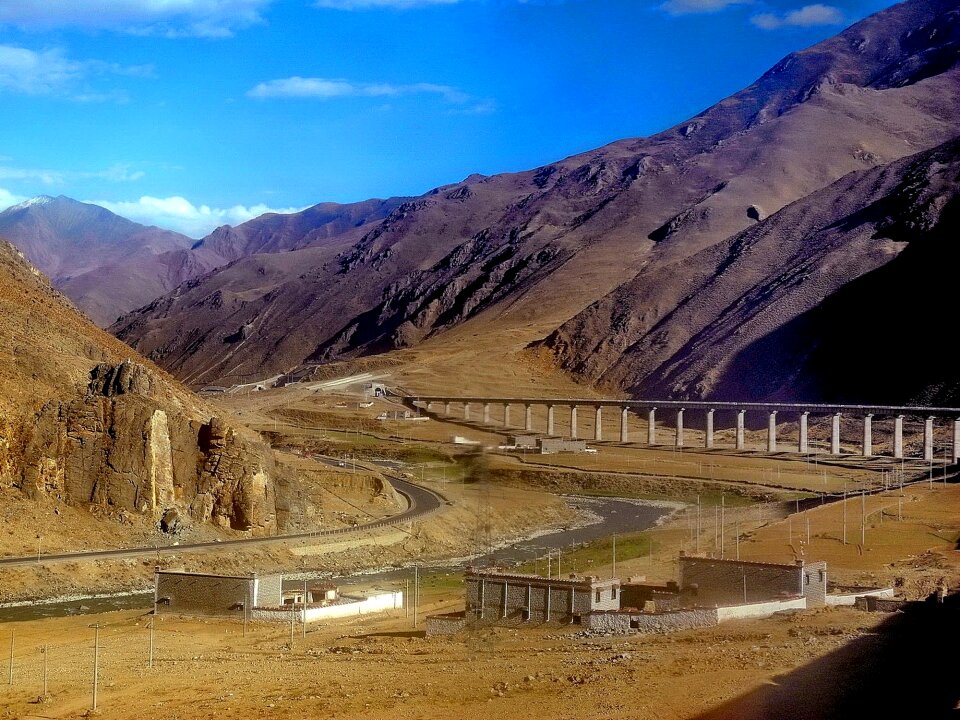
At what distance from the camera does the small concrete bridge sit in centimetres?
12400

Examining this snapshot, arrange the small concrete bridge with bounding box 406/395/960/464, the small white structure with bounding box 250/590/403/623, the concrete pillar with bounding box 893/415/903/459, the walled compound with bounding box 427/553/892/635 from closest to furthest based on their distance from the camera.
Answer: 1. the walled compound with bounding box 427/553/892/635
2. the small white structure with bounding box 250/590/403/623
3. the concrete pillar with bounding box 893/415/903/459
4. the small concrete bridge with bounding box 406/395/960/464

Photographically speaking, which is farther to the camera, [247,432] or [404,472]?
[404,472]

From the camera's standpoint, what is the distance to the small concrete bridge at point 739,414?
4882 inches

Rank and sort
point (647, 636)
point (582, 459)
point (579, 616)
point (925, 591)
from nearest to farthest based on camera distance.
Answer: point (647, 636) < point (579, 616) < point (925, 591) < point (582, 459)

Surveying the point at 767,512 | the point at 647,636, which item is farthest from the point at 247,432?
the point at 647,636

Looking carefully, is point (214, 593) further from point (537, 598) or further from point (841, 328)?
point (841, 328)

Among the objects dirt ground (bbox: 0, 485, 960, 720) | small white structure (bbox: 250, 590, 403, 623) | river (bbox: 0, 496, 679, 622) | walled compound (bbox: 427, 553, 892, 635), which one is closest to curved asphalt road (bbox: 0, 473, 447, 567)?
river (bbox: 0, 496, 679, 622)

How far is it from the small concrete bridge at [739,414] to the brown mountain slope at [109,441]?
204 feet

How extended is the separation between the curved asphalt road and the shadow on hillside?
40071mm

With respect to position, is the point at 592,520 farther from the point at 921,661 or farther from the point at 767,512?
the point at 921,661

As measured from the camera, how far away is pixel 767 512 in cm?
9006

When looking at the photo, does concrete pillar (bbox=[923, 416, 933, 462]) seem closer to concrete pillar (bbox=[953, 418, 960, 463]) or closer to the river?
concrete pillar (bbox=[953, 418, 960, 463])

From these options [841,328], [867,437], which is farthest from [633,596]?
[841,328]

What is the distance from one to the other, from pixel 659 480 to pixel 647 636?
236 feet
